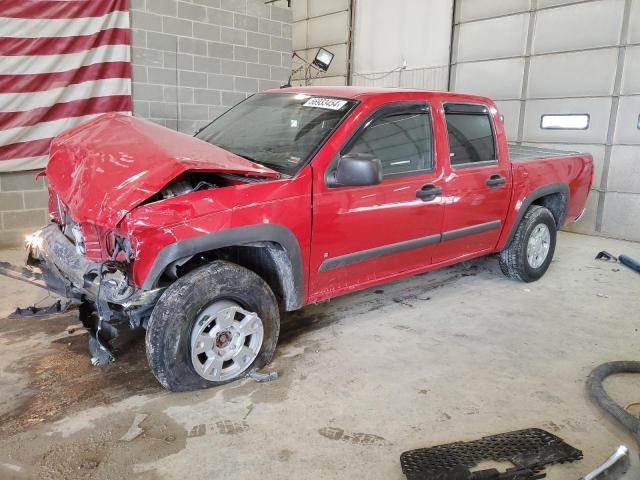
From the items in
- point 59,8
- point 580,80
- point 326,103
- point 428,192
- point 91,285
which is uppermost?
point 59,8

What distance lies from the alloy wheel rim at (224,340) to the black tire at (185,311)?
0.12ft

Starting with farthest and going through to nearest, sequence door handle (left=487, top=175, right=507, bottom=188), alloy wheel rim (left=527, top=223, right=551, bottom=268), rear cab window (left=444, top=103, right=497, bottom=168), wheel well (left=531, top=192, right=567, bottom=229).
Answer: wheel well (left=531, top=192, right=567, bottom=229) < alloy wheel rim (left=527, top=223, right=551, bottom=268) < door handle (left=487, top=175, right=507, bottom=188) < rear cab window (left=444, top=103, right=497, bottom=168)

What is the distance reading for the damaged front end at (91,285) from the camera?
2.70 metres

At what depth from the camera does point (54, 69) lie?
19.6ft

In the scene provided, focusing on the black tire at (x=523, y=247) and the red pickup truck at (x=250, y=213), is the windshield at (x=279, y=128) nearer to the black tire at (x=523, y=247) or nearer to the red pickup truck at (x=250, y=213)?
the red pickup truck at (x=250, y=213)

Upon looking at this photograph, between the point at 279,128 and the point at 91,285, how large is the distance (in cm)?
161

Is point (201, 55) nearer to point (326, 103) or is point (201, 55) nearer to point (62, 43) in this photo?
point (62, 43)

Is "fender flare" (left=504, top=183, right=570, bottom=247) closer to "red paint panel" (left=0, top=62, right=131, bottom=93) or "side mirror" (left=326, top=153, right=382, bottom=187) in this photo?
"side mirror" (left=326, top=153, right=382, bottom=187)

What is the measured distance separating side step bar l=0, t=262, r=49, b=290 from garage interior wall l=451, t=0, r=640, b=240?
26.1 ft

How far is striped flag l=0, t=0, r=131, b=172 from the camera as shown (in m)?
5.70

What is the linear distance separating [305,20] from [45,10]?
948 centimetres

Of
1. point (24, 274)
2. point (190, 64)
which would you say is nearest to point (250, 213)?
point (24, 274)

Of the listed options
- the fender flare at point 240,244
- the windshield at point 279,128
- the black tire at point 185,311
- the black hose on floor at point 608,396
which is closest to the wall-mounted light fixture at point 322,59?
the windshield at point 279,128

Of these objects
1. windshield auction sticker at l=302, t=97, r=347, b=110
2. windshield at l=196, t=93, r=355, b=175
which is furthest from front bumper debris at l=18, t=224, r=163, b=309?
windshield auction sticker at l=302, t=97, r=347, b=110
